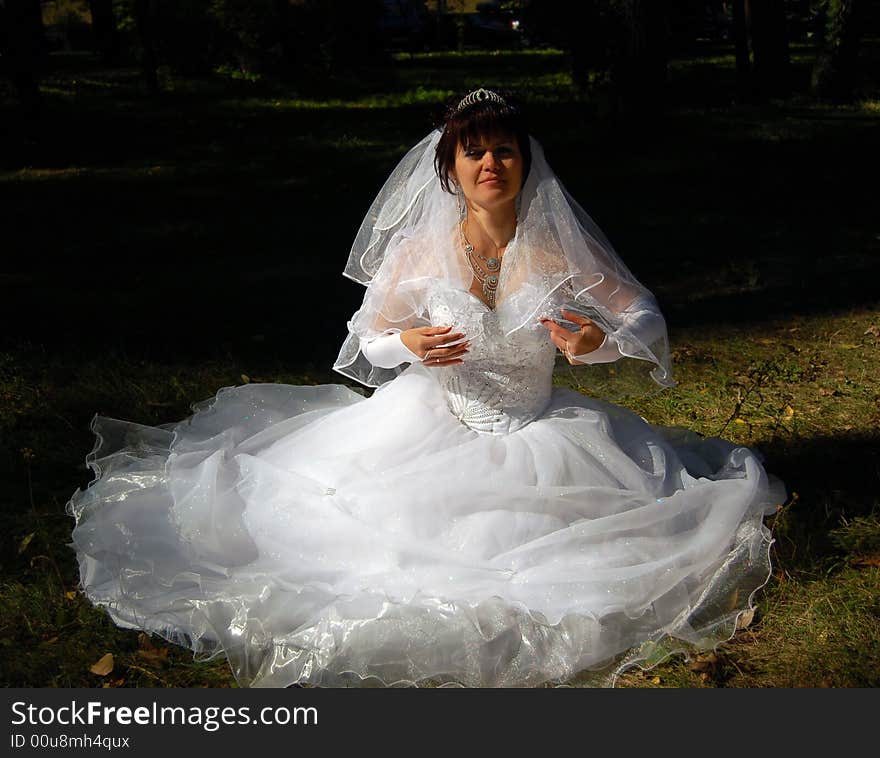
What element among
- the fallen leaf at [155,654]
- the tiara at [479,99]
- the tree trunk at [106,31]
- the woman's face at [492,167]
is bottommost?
the fallen leaf at [155,654]

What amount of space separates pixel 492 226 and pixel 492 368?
0.57 meters

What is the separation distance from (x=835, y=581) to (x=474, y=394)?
5.38ft

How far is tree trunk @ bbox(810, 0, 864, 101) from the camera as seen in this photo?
52.7 feet

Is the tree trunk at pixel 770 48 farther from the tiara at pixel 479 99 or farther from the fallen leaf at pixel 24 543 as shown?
the fallen leaf at pixel 24 543

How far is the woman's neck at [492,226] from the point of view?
409 cm

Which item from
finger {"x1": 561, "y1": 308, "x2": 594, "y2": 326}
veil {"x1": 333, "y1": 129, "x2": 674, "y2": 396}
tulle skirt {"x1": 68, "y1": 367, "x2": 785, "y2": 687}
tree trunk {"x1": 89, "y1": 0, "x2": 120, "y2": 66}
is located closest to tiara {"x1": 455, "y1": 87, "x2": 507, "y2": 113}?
veil {"x1": 333, "y1": 129, "x2": 674, "y2": 396}

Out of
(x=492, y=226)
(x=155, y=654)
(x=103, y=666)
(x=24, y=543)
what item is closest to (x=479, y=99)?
(x=492, y=226)

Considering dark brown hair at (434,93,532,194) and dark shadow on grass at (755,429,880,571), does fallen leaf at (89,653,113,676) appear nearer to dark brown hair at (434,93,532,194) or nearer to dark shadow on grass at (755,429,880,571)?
dark brown hair at (434,93,532,194)

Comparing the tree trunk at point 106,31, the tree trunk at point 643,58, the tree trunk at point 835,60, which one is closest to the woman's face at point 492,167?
the tree trunk at point 643,58

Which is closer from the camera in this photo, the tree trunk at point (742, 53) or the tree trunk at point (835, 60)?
the tree trunk at point (835, 60)

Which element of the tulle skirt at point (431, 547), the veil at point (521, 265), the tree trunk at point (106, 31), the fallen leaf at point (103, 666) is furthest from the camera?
the tree trunk at point (106, 31)

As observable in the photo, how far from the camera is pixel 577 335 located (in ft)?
12.8

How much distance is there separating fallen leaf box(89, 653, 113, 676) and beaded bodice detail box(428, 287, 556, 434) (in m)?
1.64

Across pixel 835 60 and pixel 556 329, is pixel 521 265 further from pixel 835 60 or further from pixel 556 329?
pixel 835 60
